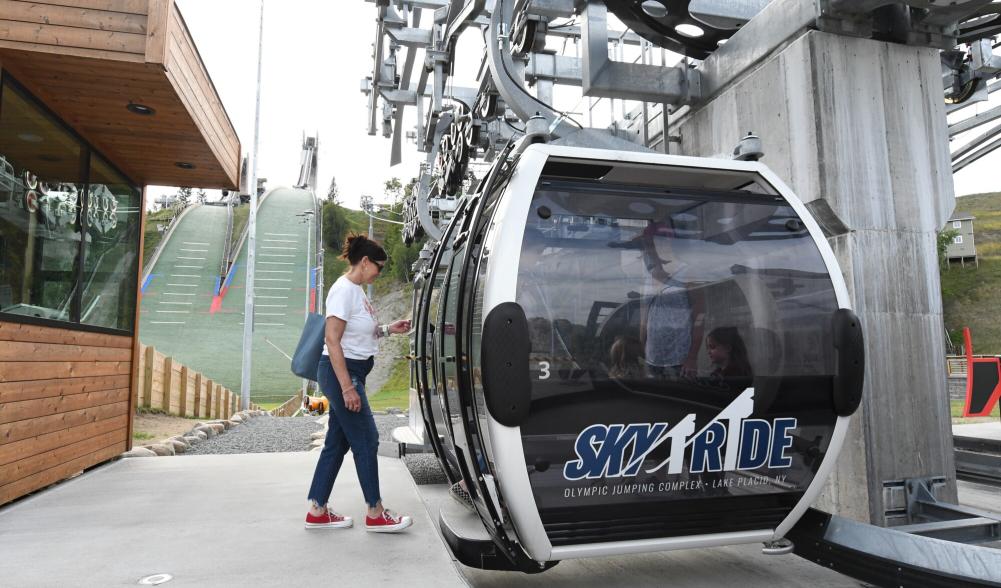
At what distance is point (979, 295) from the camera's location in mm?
61906

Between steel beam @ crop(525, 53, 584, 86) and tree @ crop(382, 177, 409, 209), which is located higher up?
tree @ crop(382, 177, 409, 209)

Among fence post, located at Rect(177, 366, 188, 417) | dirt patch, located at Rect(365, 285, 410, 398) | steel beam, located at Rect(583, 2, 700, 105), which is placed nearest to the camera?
steel beam, located at Rect(583, 2, 700, 105)

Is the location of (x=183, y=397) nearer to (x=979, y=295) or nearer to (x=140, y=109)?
(x=140, y=109)

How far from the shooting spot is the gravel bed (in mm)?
8922

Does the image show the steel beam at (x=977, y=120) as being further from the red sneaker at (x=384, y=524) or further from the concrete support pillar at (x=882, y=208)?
the red sneaker at (x=384, y=524)

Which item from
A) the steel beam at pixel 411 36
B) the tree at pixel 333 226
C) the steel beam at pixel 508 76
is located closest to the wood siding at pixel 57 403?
the steel beam at pixel 508 76

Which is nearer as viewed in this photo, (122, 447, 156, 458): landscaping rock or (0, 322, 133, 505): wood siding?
(0, 322, 133, 505): wood siding

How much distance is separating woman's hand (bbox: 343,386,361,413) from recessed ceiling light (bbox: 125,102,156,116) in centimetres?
351

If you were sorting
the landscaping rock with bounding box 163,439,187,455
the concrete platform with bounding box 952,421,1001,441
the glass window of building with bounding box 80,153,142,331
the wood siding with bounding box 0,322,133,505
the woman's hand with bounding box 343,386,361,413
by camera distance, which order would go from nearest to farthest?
1. the woman's hand with bounding box 343,386,361,413
2. the wood siding with bounding box 0,322,133,505
3. the glass window of building with bounding box 80,153,142,331
4. the landscaping rock with bounding box 163,439,187,455
5. the concrete platform with bounding box 952,421,1001,441

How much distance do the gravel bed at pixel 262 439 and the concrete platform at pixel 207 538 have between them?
3.02 meters

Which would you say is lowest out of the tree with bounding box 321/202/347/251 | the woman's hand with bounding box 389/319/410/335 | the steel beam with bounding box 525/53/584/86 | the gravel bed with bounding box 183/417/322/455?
the gravel bed with bounding box 183/417/322/455

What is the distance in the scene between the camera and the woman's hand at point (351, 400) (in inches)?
144

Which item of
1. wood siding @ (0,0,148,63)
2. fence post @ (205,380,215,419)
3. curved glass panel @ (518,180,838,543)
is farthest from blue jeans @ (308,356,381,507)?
fence post @ (205,380,215,419)

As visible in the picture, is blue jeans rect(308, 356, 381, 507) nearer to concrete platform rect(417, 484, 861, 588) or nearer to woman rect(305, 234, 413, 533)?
woman rect(305, 234, 413, 533)
